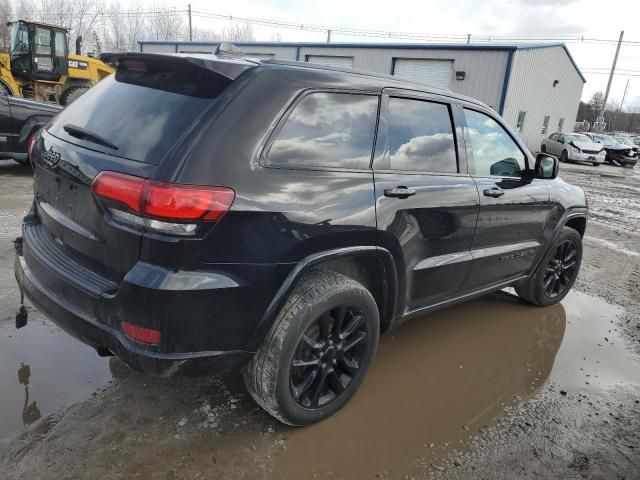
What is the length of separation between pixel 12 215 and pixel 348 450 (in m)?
5.22

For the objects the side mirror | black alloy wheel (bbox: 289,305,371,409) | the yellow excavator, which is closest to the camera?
black alloy wheel (bbox: 289,305,371,409)

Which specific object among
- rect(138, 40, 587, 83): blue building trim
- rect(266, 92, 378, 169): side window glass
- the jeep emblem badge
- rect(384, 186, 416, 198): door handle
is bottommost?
rect(384, 186, 416, 198): door handle

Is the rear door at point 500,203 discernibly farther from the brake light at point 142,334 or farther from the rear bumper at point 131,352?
the brake light at point 142,334

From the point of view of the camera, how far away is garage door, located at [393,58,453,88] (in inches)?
887

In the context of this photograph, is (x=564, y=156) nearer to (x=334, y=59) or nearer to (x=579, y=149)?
(x=579, y=149)

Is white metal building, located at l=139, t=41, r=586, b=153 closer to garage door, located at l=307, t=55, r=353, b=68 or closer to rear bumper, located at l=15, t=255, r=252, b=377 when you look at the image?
garage door, located at l=307, t=55, r=353, b=68

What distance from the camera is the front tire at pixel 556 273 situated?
4418 millimetres

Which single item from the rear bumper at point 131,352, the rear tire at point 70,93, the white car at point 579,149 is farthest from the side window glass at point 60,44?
the white car at point 579,149

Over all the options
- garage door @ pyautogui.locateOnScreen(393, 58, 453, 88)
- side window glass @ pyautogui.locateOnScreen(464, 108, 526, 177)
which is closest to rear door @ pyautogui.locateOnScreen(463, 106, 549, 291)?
side window glass @ pyautogui.locateOnScreen(464, 108, 526, 177)

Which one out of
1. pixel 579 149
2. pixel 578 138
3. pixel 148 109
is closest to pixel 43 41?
pixel 148 109

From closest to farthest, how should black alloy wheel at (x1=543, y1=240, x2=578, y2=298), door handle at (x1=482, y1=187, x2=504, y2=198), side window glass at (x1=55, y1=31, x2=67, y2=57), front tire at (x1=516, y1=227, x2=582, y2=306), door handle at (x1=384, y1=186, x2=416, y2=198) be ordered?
door handle at (x1=384, y1=186, x2=416, y2=198) → door handle at (x1=482, y1=187, x2=504, y2=198) → front tire at (x1=516, y1=227, x2=582, y2=306) → black alloy wheel at (x1=543, y1=240, x2=578, y2=298) → side window glass at (x1=55, y1=31, x2=67, y2=57)

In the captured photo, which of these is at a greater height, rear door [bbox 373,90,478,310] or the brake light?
rear door [bbox 373,90,478,310]

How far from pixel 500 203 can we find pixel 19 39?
1596 cm

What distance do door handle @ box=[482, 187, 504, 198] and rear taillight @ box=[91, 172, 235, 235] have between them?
79.0 inches
